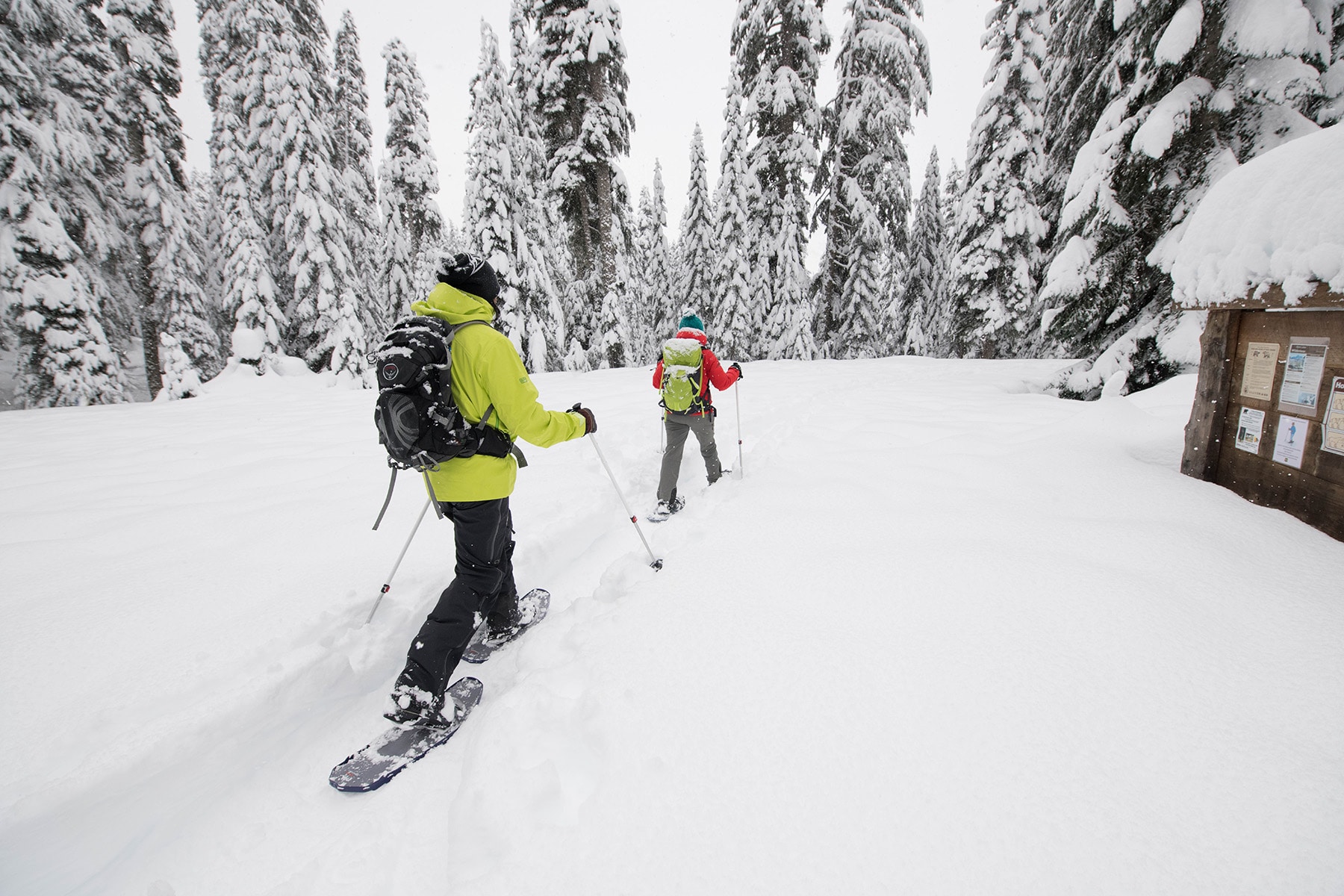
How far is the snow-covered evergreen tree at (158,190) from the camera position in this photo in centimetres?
1496

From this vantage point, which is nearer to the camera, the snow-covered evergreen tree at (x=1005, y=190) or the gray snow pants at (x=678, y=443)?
the gray snow pants at (x=678, y=443)

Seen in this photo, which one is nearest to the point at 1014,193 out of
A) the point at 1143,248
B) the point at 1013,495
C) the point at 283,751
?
the point at 1143,248

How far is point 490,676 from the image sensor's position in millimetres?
3076

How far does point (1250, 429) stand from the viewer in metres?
3.52

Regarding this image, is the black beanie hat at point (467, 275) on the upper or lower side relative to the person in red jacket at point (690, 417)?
upper

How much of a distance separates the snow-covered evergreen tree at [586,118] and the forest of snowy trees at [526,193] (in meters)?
0.07

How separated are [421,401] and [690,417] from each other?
127 inches

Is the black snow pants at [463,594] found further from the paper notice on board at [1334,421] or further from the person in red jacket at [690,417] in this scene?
the paper notice on board at [1334,421]

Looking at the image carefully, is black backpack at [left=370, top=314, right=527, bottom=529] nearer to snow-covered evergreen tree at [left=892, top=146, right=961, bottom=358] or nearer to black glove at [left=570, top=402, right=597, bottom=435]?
black glove at [left=570, top=402, right=597, bottom=435]

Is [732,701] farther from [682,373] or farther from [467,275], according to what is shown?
[682,373]

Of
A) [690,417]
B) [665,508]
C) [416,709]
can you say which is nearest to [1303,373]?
[690,417]

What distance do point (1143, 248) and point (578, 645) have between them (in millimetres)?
9191

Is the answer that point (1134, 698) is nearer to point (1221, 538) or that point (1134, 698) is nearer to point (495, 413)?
point (1221, 538)

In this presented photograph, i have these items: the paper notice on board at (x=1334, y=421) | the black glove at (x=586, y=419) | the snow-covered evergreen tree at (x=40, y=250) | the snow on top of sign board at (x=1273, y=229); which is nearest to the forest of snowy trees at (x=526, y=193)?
the snow-covered evergreen tree at (x=40, y=250)
